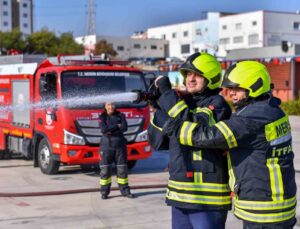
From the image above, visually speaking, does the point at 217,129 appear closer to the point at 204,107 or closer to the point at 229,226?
the point at 204,107

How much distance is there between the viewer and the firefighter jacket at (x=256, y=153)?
3244 millimetres

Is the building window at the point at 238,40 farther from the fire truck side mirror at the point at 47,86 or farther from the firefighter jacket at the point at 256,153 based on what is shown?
the firefighter jacket at the point at 256,153

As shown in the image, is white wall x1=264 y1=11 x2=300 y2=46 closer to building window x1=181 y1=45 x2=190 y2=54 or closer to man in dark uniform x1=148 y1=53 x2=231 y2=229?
building window x1=181 y1=45 x2=190 y2=54

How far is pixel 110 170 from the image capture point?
27.9ft

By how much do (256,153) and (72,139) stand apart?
7.29 metres

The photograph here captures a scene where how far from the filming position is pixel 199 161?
3.48 metres

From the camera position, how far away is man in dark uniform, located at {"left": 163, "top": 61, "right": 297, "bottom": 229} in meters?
3.25

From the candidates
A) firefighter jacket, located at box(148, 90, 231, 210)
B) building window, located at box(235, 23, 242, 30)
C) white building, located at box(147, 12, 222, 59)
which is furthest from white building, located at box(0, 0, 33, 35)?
firefighter jacket, located at box(148, 90, 231, 210)

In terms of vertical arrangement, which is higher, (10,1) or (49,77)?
(10,1)

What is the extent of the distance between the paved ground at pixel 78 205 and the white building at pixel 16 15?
423ft

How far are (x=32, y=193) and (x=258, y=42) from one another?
242ft

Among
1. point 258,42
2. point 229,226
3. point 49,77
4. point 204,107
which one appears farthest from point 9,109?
point 258,42

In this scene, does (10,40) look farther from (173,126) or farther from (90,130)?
(173,126)

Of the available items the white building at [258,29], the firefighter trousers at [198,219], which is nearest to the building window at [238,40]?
the white building at [258,29]
